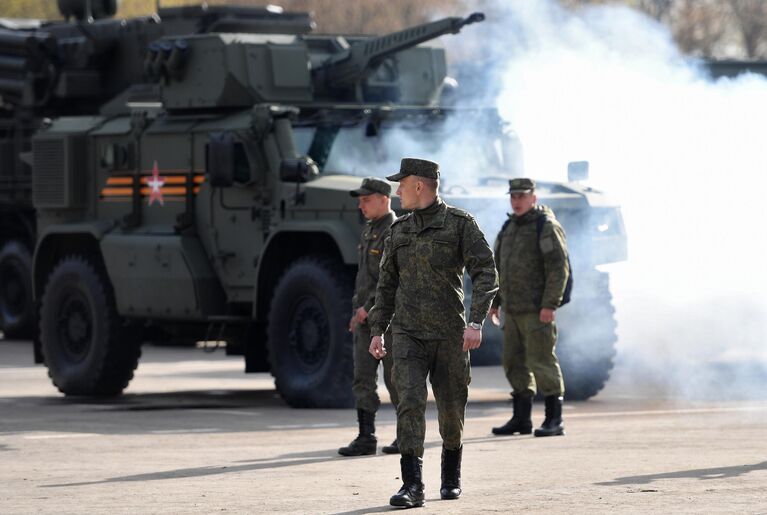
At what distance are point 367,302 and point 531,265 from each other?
1.65m

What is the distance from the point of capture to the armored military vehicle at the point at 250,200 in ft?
49.6

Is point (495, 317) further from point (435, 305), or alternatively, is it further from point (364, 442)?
point (435, 305)

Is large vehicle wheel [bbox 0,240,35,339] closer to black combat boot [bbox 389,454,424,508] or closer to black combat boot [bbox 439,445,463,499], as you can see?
black combat boot [bbox 439,445,463,499]

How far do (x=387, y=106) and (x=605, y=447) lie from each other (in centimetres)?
510

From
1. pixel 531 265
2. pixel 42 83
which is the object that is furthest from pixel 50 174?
pixel 42 83

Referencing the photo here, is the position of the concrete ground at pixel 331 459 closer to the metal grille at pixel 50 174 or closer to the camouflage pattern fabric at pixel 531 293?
the camouflage pattern fabric at pixel 531 293

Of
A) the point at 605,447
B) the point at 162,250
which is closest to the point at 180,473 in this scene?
the point at 605,447

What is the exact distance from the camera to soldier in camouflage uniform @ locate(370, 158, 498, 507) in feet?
31.7

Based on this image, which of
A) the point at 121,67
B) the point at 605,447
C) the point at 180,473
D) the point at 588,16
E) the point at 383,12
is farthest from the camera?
the point at 383,12

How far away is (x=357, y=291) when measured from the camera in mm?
12055

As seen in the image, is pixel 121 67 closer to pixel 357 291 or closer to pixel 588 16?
pixel 588 16

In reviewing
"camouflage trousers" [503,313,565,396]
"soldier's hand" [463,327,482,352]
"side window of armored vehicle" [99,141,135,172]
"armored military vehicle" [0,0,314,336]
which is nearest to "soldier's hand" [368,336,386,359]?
"soldier's hand" [463,327,482,352]

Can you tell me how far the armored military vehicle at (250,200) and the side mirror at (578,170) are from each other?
0.60ft

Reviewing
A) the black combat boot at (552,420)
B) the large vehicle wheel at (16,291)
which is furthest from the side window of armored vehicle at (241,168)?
the large vehicle wheel at (16,291)
